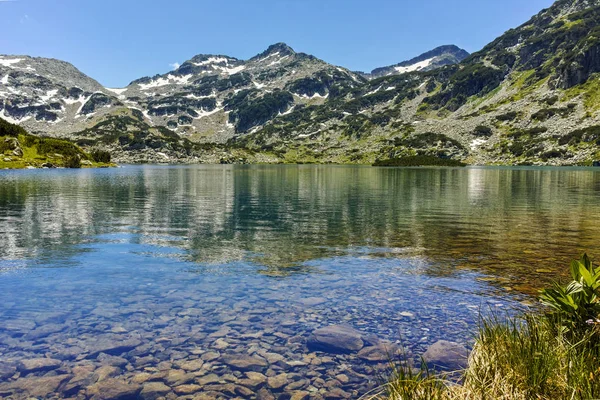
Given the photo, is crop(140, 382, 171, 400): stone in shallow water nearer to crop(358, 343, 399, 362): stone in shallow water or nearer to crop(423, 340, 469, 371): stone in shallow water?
crop(358, 343, 399, 362): stone in shallow water

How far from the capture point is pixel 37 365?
38.7 ft

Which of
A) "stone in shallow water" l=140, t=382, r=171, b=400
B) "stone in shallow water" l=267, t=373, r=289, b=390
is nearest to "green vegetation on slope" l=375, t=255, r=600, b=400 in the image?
"stone in shallow water" l=267, t=373, r=289, b=390

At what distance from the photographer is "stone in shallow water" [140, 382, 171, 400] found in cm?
1034

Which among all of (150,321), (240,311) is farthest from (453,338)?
(150,321)

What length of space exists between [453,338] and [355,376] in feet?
13.9

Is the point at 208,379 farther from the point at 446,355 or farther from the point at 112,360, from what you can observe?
the point at 446,355

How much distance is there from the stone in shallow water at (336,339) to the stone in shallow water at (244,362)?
1.86m

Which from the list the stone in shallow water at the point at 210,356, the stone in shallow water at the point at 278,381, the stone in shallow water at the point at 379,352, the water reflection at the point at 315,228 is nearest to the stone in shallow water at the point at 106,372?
the stone in shallow water at the point at 210,356

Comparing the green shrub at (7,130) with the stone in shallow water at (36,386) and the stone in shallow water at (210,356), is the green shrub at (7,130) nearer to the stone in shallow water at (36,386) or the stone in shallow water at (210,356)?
the stone in shallow water at (36,386)

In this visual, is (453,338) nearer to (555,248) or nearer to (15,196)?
(555,248)

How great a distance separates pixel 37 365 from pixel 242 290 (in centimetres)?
882

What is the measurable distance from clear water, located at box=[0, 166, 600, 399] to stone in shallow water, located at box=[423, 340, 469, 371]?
1.27 feet

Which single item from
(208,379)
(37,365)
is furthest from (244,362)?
(37,365)

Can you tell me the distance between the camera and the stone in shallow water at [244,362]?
1184 centimetres
